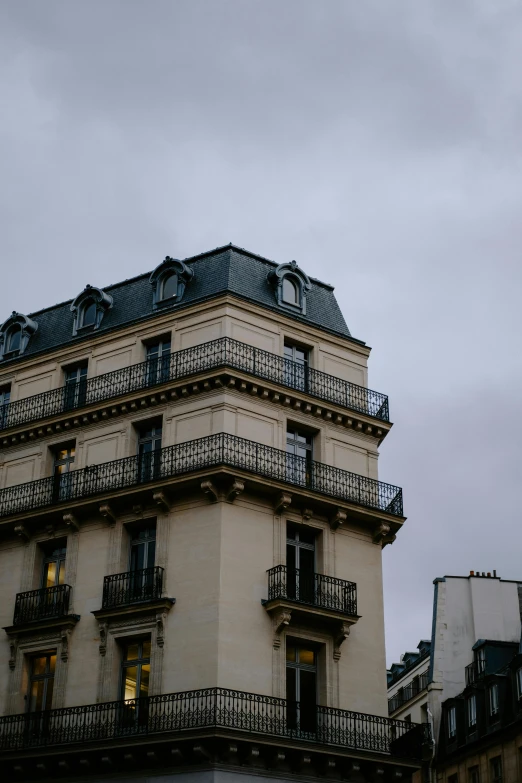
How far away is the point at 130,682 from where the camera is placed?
3244 cm

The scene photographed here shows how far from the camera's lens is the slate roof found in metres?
37.1

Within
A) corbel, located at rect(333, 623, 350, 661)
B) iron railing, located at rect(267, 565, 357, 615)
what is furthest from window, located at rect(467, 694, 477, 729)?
corbel, located at rect(333, 623, 350, 661)

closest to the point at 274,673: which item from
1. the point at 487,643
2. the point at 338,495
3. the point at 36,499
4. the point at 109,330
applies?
the point at 338,495

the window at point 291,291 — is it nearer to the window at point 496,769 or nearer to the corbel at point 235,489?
the corbel at point 235,489

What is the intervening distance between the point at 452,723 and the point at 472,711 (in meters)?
2.21

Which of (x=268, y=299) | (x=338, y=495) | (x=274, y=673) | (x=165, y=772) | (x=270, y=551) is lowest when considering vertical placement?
(x=165, y=772)

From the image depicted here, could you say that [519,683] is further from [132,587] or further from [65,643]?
[65,643]

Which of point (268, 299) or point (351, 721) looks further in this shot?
point (268, 299)

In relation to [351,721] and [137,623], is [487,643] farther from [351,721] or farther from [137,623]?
[137,623]

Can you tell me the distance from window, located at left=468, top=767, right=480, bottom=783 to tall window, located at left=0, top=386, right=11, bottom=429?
23462 mm

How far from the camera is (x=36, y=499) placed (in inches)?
1447

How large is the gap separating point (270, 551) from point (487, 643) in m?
19.8

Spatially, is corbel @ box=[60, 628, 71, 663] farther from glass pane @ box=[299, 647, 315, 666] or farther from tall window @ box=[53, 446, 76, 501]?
glass pane @ box=[299, 647, 315, 666]

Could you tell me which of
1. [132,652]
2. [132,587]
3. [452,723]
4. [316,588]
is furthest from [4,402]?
[452,723]
